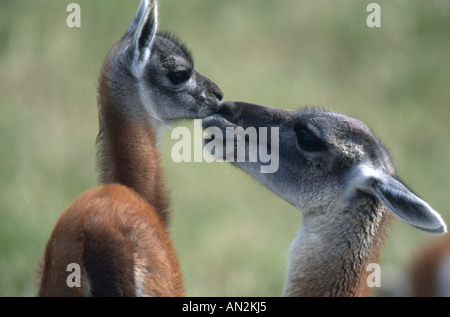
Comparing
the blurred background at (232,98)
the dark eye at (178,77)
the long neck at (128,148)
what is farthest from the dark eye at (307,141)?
the blurred background at (232,98)

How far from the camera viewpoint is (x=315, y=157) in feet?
17.8

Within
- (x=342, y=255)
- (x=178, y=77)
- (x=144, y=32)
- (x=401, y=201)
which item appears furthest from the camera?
(x=178, y=77)

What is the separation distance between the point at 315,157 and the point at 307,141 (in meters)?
0.13

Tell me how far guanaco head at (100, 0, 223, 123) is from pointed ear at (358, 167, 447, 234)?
4.27 feet

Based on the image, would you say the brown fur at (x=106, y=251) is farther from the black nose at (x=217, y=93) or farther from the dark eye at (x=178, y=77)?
the black nose at (x=217, y=93)

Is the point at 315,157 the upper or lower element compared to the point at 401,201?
upper

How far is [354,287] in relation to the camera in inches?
198

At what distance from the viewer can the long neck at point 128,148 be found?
530 cm

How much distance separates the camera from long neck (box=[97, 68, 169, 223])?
530cm

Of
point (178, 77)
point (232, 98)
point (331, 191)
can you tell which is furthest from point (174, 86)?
point (232, 98)

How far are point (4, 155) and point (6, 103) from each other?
3.32 ft

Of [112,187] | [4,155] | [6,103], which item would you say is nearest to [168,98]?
[112,187]

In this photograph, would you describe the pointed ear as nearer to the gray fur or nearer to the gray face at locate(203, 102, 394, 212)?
the gray fur

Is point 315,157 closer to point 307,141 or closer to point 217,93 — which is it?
point 307,141
